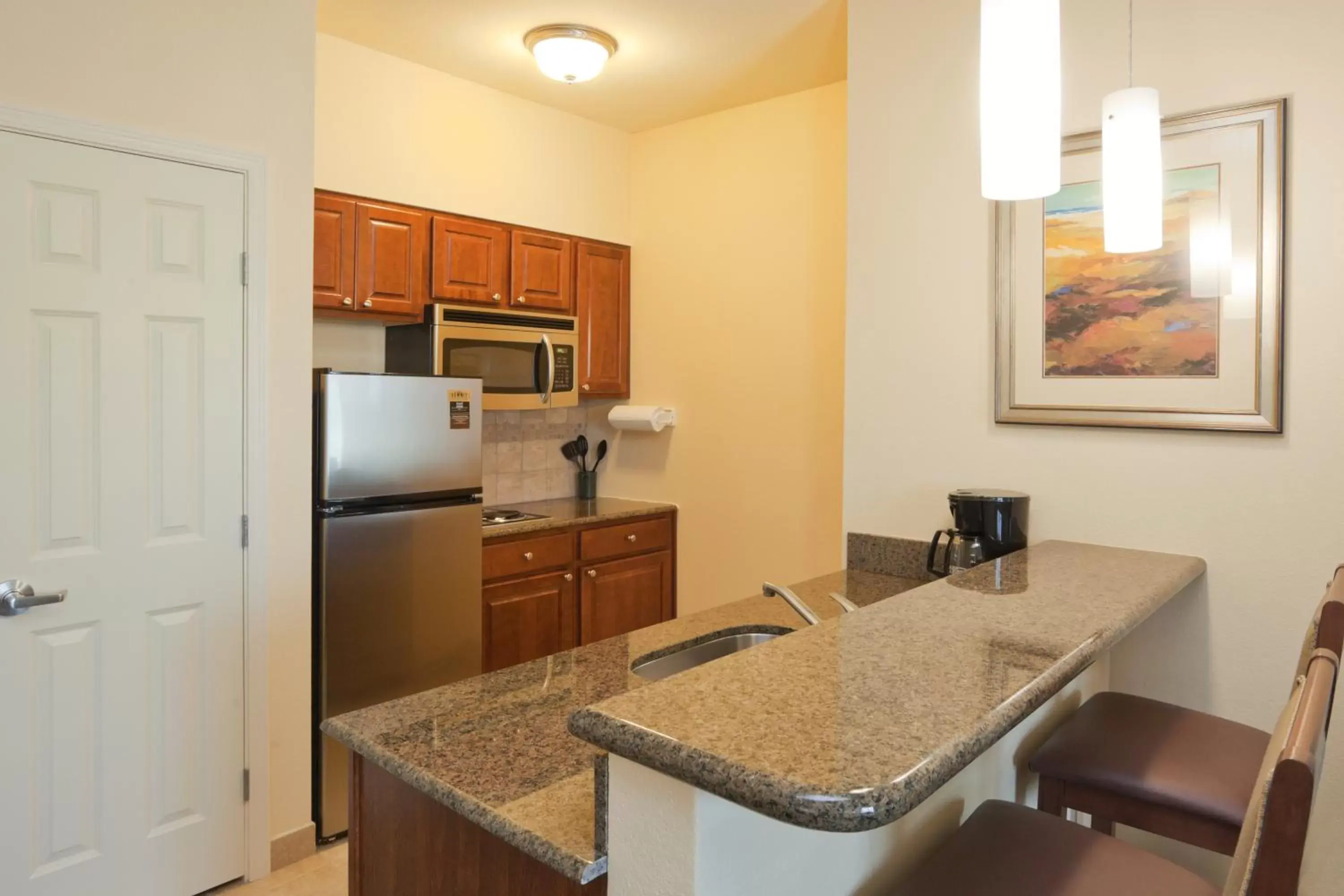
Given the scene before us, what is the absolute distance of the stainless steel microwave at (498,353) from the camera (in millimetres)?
3357

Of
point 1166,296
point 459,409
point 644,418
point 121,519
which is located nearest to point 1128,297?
point 1166,296

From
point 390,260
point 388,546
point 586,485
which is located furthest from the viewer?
point 586,485

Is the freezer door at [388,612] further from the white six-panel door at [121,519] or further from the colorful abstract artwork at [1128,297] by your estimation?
the colorful abstract artwork at [1128,297]

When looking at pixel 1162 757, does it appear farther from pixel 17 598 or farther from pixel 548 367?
pixel 548 367

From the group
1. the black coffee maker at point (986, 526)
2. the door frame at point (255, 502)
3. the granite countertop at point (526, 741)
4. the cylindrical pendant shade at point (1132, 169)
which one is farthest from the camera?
→ the door frame at point (255, 502)

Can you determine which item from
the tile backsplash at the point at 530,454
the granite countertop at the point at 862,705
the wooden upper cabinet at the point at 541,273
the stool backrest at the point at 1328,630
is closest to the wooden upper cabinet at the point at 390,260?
the wooden upper cabinet at the point at 541,273

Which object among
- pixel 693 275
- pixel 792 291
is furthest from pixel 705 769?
pixel 693 275

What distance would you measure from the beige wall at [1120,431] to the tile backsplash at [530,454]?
1.84 meters

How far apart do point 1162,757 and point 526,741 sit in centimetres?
116

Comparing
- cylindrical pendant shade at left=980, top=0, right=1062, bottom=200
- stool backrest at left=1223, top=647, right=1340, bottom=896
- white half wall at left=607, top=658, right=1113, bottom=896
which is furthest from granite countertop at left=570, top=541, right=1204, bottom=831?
cylindrical pendant shade at left=980, top=0, right=1062, bottom=200

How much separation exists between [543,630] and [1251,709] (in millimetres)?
2411

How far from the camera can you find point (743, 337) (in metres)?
3.84

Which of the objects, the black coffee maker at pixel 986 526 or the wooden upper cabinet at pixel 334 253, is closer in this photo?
the black coffee maker at pixel 986 526

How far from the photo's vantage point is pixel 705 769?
0.80 m
